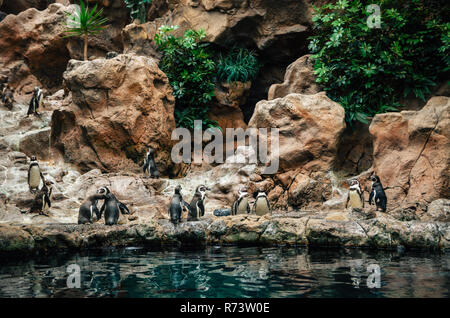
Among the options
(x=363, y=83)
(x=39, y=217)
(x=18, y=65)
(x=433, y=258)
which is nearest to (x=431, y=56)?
(x=363, y=83)

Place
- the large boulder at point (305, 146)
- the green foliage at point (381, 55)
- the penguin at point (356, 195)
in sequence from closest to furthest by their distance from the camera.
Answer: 1. the penguin at point (356, 195)
2. the large boulder at point (305, 146)
3. the green foliage at point (381, 55)

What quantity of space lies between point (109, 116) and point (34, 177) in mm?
2493

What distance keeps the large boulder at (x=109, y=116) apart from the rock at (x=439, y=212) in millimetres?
6706

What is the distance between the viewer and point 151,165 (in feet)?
33.8

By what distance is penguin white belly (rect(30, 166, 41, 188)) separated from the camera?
8.95 m

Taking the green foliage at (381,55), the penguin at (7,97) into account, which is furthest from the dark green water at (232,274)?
the penguin at (7,97)

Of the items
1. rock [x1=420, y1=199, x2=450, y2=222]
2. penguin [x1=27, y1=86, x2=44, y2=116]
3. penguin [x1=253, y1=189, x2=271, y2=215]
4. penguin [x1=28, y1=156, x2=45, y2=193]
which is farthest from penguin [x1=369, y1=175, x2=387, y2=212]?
penguin [x1=27, y1=86, x2=44, y2=116]

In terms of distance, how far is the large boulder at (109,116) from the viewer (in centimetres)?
1054

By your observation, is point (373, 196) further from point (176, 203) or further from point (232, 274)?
point (232, 274)

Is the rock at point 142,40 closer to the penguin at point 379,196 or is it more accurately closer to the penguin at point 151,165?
the penguin at point 151,165

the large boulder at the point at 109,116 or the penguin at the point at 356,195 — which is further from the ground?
the large boulder at the point at 109,116

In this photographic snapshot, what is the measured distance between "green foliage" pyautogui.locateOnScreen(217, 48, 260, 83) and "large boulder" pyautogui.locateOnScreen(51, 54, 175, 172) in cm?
282
